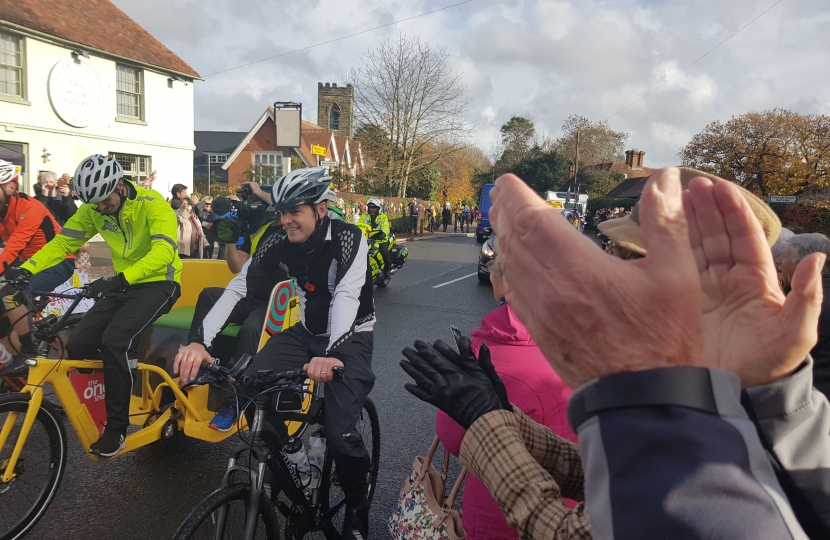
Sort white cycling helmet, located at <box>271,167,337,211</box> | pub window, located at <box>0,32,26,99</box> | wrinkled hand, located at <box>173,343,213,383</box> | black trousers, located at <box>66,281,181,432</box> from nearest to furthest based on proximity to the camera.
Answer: wrinkled hand, located at <box>173,343,213,383</box>, white cycling helmet, located at <box>271,167,337,211</box>, black trousers, located at <box>66,281,181,432</box>, pub window, located at <box>0,32,26,99</box>

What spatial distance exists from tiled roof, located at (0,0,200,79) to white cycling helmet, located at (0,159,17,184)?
1523 centimetres

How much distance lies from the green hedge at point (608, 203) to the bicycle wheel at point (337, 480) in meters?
37.0

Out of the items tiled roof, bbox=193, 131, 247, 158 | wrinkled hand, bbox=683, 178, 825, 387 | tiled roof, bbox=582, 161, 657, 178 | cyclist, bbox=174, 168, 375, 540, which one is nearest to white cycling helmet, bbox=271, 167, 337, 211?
cyclist, bbox=174, 168, 375, 540

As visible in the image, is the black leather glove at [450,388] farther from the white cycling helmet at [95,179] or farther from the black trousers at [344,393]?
the white cycling helmet at [95,179]

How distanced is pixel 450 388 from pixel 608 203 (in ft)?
143

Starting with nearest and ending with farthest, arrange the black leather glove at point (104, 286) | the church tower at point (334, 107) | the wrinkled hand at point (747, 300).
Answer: the wrinkled hand at point (747, 300)
the black leather glove at point (104, 286)
the church tower at point (334, 107)

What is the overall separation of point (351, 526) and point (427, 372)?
2.02m

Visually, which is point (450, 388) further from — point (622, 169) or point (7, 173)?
point (622, 169)

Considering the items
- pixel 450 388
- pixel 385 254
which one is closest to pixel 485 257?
pixel 385 254

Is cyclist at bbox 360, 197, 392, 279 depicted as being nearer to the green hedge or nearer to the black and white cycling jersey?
the black and white cycling jersey

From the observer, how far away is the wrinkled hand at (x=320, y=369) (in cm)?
262

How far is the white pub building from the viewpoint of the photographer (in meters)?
17.5

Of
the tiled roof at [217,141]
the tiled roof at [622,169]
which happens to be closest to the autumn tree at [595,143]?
the tiled roof at [622,169]

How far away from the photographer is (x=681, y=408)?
0.61 meters
